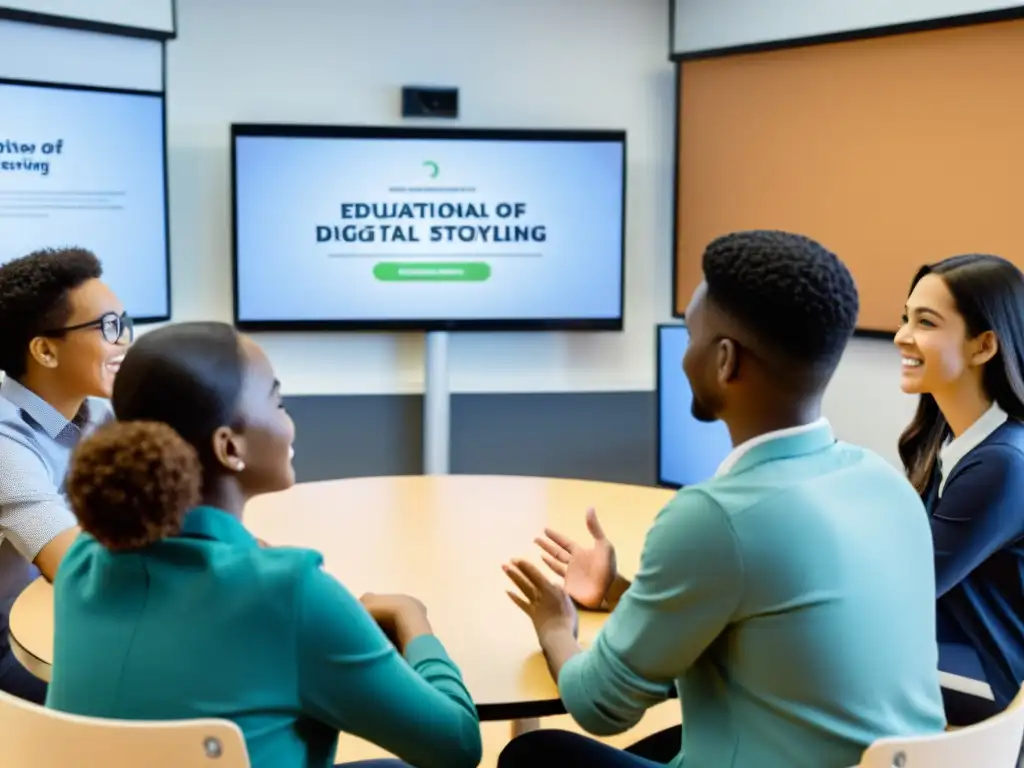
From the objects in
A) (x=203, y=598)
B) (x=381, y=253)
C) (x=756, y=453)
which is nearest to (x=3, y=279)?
(x=203, y=598)

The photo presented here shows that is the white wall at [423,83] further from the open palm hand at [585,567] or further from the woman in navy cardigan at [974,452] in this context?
the open palm hand at [585,567]

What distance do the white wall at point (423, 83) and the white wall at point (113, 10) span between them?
9 cm

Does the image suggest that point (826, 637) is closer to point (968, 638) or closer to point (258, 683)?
point (258, 683)

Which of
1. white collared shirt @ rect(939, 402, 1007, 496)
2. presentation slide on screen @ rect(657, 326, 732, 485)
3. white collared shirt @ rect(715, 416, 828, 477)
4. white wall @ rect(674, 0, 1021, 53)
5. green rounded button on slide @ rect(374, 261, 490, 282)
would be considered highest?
white wall @ rect(674, 0, 1021, 53)

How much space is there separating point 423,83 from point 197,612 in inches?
151

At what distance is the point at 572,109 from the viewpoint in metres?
4.83

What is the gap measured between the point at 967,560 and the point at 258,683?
133 cm

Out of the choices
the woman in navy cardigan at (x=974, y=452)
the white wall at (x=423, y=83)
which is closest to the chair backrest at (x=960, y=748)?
the woman in navy cardigan at (x=974, y=452)

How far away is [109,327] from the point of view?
224 cm

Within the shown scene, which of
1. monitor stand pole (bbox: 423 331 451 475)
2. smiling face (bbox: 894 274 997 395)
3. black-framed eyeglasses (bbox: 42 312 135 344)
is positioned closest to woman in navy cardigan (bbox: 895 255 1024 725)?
smiling face (bbox: 894 274 997 395)

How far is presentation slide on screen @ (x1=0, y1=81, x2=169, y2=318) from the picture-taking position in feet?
13.3

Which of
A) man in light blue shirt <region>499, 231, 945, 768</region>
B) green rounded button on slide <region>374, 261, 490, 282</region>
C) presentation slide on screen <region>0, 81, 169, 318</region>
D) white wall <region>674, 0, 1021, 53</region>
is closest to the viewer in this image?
man in light blue shirt <region>499, 231, 945, 768</region>

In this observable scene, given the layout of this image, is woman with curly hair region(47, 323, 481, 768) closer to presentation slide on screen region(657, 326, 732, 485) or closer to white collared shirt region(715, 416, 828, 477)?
white collared shirt region(715, 416, 828, 477)

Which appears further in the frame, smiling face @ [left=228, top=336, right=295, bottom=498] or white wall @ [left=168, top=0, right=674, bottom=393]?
white wall @ [left=168, top=0, right=674, bottom=393]
